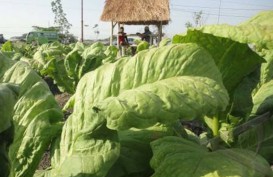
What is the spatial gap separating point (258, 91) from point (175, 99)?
3.35 feet

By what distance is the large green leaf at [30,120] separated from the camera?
1.50 m

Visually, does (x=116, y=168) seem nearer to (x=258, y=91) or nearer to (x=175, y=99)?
(x=175, y=99)

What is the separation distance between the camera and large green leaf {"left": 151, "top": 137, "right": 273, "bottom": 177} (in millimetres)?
1178

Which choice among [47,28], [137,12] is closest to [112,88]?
A: [137,12]

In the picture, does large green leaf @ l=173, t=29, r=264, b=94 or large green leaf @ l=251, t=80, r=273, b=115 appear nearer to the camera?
large green leaf @ l=173, t=29, r=264, b=94

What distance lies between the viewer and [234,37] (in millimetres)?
1246

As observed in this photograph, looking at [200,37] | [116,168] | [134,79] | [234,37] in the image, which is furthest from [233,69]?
[116,168]

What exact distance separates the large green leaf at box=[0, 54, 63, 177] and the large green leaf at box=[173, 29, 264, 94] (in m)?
0.52

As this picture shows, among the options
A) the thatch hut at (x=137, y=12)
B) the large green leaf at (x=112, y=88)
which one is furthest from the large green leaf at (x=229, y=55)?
the thatch hut at (x=137, y=12)

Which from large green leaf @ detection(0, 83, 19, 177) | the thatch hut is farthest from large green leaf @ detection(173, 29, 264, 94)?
the thatch hut

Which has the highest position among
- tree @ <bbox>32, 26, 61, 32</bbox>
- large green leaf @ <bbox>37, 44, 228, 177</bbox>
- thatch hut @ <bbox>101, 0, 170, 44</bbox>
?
large green leaf @ <bbox>37, 44, 228, 177</bbox>

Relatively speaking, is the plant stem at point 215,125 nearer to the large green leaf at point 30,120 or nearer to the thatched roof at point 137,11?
the large green leaf at point 30,120

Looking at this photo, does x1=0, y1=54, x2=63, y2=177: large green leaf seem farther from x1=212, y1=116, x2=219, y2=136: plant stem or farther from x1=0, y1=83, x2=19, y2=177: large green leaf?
x1=212, y1=116, x2=219, y2=136: plant stem

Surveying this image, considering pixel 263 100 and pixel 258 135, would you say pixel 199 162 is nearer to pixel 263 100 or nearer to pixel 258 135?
pixel 258 135
